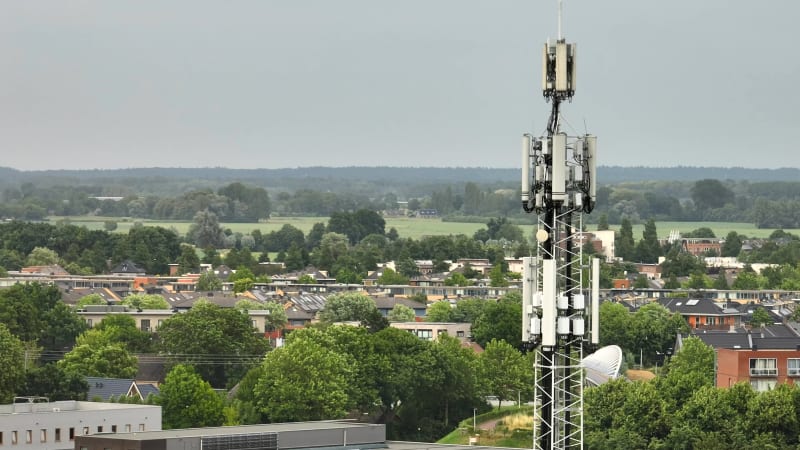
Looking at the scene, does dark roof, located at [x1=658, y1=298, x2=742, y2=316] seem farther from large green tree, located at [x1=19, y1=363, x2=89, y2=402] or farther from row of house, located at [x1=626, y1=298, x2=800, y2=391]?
large green tree, located at [x1=19, y1=363, x2=89, y2=402]

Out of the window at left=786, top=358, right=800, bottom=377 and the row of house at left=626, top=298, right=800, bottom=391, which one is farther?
the window at left=786, top=358, right=800, bottom=377

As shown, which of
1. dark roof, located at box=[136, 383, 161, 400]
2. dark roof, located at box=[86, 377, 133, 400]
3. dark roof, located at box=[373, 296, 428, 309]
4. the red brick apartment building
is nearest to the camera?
dark roof, located at box=[86, 377, 133, 400]

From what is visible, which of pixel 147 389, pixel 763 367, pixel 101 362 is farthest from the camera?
pixel 101 362

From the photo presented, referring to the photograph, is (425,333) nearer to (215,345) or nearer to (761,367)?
(215,345)

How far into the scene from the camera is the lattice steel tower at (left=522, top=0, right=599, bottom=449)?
30.4 meters

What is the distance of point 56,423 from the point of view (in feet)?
223

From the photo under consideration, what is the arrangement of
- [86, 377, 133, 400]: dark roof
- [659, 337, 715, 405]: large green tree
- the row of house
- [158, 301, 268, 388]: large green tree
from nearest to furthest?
[659, 337, 715, 405]: large green tree
[86, 377, 133, 400]: dark roof
the row of house
[158, 301, 268, 388]: large green tree

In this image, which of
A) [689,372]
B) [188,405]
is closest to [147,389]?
[188,405]

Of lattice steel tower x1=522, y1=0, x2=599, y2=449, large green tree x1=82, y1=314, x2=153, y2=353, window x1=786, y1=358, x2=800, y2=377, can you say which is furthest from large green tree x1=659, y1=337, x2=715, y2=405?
lattice steel tower x1=522, y1=0, x2=599, y2=449

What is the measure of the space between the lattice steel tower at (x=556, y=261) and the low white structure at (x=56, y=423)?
37897 millimetres

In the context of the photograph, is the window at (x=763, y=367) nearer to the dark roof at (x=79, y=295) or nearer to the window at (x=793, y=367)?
the window at (x=793, y=367)

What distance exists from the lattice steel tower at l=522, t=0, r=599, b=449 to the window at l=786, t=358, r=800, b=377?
7275 cm

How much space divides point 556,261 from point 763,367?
72730 millimetres

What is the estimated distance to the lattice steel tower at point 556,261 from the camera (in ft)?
99.8
